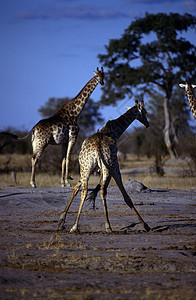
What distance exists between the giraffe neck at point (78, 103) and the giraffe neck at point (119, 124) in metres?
3.82

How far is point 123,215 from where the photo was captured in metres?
9.58

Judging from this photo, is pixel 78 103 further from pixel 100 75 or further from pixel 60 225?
pixel 60 225

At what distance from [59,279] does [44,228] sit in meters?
3.54

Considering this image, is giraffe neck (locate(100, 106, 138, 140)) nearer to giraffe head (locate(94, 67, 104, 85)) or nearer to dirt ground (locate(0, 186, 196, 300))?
dirt ground (locate(0, 186, 196, 300))

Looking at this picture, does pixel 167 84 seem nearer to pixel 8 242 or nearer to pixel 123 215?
pixel 123 215

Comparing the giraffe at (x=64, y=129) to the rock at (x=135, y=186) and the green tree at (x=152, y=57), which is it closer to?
the rock at (x=135, y=186)

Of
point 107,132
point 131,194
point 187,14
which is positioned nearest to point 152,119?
point 187,14

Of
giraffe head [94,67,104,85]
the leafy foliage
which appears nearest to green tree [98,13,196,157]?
the leafy foliage

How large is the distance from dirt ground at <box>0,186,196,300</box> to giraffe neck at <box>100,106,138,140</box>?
1.56 m

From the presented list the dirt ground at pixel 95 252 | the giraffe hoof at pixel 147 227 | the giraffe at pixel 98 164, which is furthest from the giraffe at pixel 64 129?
the giraffe hoof at pixel 147 227

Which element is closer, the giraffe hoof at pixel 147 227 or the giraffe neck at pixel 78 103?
the giraffe hoof at pixel 147 227

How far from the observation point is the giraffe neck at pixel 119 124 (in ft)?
29.0

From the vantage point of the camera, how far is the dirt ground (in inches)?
175

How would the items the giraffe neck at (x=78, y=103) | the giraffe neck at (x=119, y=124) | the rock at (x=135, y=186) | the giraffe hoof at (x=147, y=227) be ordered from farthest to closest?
the giraffe neck at (x=78, y=103), the rock at (x=135, y=186), the giraffe neck at (x=119, y=124), the giraffe hoof at (x=147, y=227)
